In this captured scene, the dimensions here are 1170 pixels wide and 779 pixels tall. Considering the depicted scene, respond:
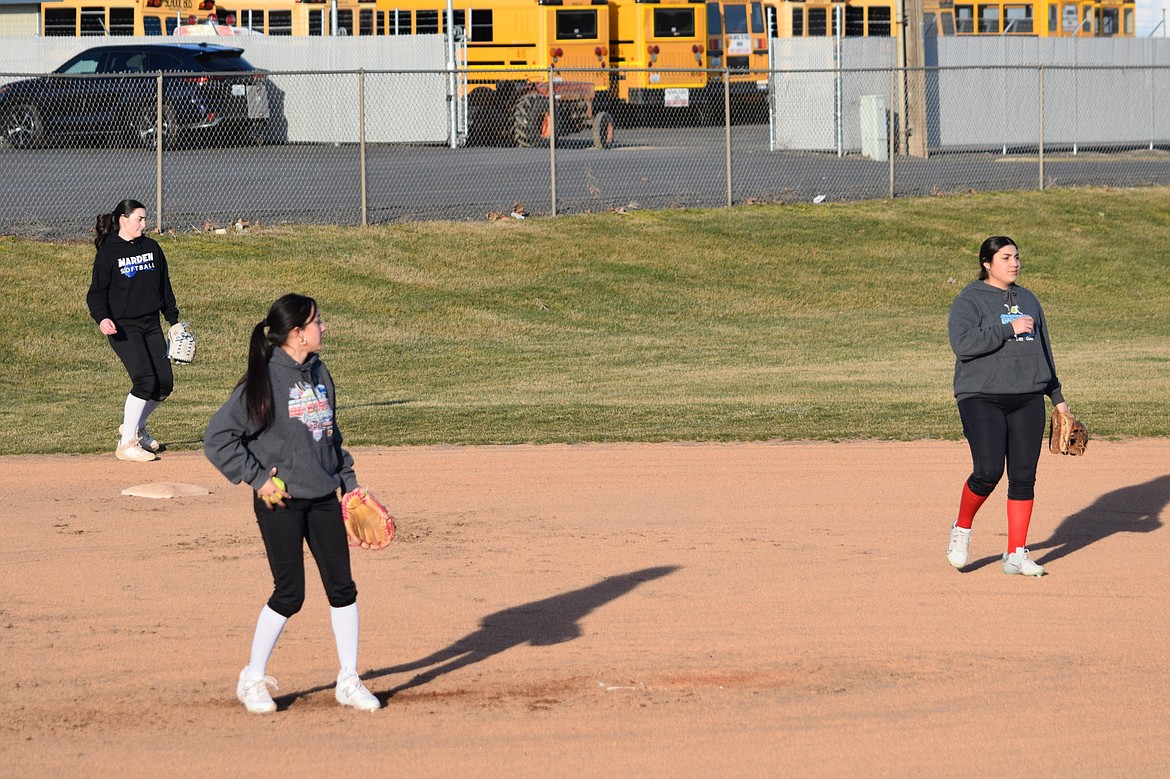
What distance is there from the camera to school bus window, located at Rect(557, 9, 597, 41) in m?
36.0

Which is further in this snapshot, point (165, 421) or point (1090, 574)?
point (165, 421)

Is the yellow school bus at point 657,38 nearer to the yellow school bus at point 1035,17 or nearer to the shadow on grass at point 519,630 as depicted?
the yellow school bus at point 1035,17

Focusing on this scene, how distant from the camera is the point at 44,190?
72.2ft

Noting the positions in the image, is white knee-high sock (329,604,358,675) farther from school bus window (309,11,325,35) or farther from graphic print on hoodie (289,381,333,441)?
school bus window (309,11,325,35)

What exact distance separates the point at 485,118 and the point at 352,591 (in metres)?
26.5

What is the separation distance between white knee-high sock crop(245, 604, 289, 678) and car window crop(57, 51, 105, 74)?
992 inches

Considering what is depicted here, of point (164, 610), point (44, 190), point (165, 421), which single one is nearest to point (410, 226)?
point (44, 190)

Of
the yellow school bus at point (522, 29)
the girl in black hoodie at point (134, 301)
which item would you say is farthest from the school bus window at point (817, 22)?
the girl in black hoodie at point (134, 301)

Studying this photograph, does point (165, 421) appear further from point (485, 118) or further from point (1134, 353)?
point (485, 118)

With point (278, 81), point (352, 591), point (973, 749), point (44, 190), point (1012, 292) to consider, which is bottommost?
point (973, 749)

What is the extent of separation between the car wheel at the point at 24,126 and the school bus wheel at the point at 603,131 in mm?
10129

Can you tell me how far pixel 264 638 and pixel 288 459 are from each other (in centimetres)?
76

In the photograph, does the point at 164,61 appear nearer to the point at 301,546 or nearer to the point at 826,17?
the point at 826,17

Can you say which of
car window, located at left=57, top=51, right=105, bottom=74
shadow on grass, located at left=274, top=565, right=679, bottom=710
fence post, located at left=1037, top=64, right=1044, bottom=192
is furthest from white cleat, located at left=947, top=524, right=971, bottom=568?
car window, located at left=57, top=51, right=105, bottom=74
